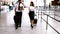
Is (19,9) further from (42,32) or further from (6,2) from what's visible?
(6,2)

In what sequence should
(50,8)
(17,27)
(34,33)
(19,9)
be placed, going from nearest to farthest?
1. (34,33)
2. (19,9)
3. (17,27)
4. (50,8)

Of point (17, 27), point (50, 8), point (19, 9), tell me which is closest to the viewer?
point (19, 9)

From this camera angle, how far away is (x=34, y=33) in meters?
5.05

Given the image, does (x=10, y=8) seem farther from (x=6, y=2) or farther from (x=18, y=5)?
(x=18, y=5)

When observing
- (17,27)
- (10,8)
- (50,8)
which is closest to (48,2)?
(50,8)

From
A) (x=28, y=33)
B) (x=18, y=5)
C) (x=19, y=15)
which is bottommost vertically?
(x=28, y=33)

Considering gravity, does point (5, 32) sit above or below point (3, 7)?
below

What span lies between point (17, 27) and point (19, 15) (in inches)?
23.1

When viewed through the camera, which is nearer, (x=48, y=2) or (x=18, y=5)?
(x=18, y=5)

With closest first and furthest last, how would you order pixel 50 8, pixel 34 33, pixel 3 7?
pixel 34 33 → pixel 3 7 → pixel 50 8

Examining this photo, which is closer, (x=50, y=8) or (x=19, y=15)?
(x=19, y=15)

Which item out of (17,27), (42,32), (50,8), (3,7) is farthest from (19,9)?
(50,8)

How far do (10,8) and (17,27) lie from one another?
855 cm

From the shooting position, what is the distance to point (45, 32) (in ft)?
17.1
